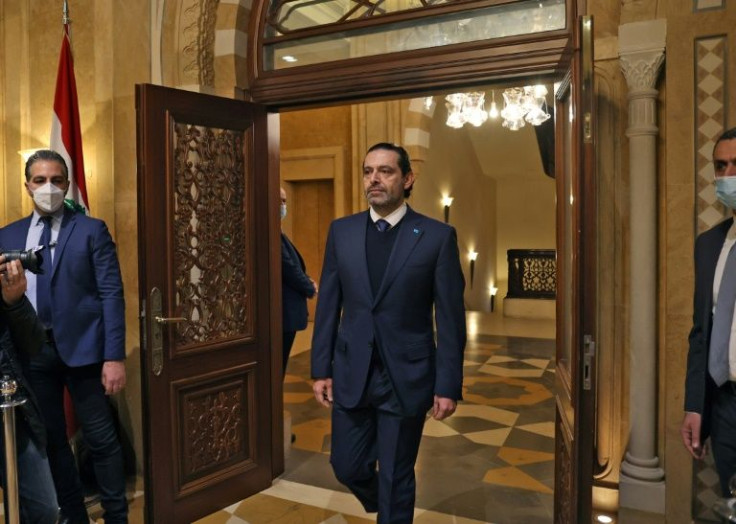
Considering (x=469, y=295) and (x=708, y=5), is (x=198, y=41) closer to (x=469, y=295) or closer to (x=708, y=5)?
(x=708, y=5)

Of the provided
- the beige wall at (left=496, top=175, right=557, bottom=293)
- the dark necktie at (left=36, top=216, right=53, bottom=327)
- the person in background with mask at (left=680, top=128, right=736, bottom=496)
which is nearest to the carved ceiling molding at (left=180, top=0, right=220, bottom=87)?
the dark necktie at (left=36, top=216, right=53, bottom=327)

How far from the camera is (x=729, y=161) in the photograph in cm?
190

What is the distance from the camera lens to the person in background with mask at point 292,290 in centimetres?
358

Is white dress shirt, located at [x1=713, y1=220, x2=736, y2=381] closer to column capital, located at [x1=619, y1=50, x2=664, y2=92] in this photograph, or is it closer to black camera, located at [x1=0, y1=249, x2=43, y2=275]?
column capital, located at [x1=619, y1=50, x2=664, y2=92]

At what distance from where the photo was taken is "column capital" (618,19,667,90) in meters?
2.63

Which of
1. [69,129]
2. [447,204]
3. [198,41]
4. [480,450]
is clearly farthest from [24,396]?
[447,204]

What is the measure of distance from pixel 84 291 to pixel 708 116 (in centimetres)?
257

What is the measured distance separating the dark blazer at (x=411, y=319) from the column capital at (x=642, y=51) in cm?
114

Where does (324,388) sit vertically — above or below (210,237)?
below

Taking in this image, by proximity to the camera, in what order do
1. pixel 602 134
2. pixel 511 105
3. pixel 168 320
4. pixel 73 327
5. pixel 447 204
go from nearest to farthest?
pixel 73 327
pixel 168 320
pixel 602 134
pixel 511 105
pixel 447 204

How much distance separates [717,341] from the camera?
1887 mm

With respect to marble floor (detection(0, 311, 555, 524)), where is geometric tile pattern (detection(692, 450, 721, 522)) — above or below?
above

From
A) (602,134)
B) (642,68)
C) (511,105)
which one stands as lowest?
(602,134)

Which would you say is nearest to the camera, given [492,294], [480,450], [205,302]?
[205,302]
